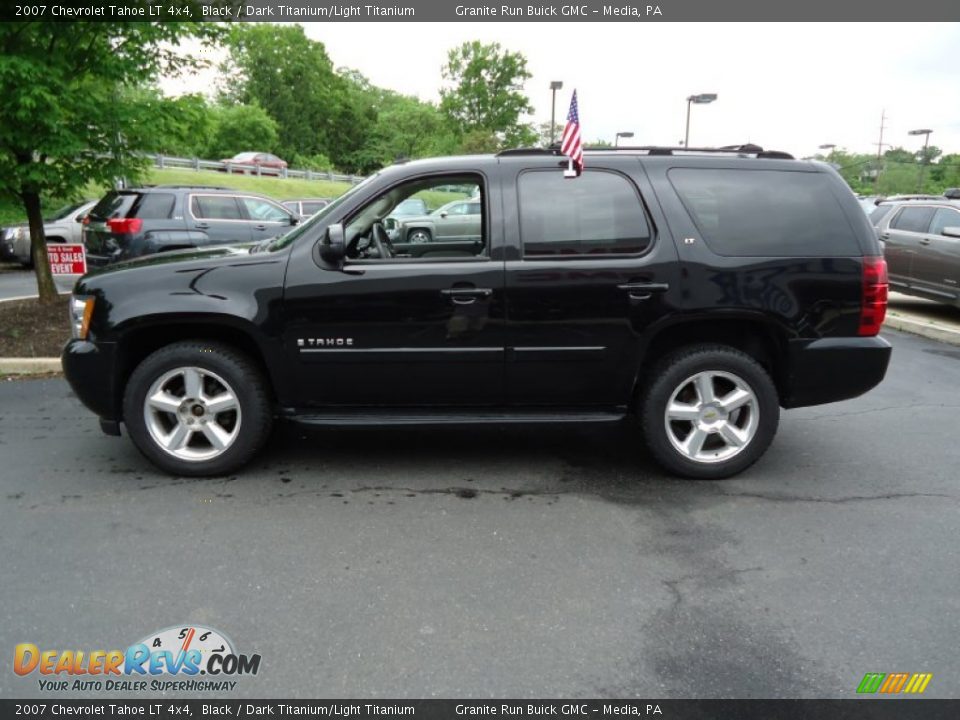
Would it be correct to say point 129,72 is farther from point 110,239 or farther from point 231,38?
point 110,239

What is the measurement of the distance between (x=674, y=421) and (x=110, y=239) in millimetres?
9471

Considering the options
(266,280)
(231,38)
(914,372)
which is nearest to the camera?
(266,280)

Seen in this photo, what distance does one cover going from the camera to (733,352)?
4.27m

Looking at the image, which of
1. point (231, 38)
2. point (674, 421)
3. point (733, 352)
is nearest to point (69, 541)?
point (674, 421)

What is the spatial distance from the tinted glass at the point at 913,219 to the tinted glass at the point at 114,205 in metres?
11.8

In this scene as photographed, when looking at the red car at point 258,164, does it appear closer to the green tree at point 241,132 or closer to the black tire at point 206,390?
the green tree at point 241,132

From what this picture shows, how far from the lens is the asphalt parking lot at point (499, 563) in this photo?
2.60m

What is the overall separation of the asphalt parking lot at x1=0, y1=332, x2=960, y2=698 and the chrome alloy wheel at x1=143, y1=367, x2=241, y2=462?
0.22 meters

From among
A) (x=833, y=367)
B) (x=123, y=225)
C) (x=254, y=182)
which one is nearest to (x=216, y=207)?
(x=123, y=225)

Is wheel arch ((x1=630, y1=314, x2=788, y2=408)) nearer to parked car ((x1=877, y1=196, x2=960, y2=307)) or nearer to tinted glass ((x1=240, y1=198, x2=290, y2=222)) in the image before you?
parked car ((x1=877, y1=196, x2=960, y2=307))

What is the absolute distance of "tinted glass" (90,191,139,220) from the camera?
1076 cm

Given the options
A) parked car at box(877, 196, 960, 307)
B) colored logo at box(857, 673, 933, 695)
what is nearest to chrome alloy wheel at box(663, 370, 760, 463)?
colored logo at box(857, 673, 933, 695)

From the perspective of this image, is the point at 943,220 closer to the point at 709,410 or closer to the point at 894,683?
the point at 709,410

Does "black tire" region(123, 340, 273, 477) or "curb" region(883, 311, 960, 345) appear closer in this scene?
"black tire" region(123, 340, 273, 477)
